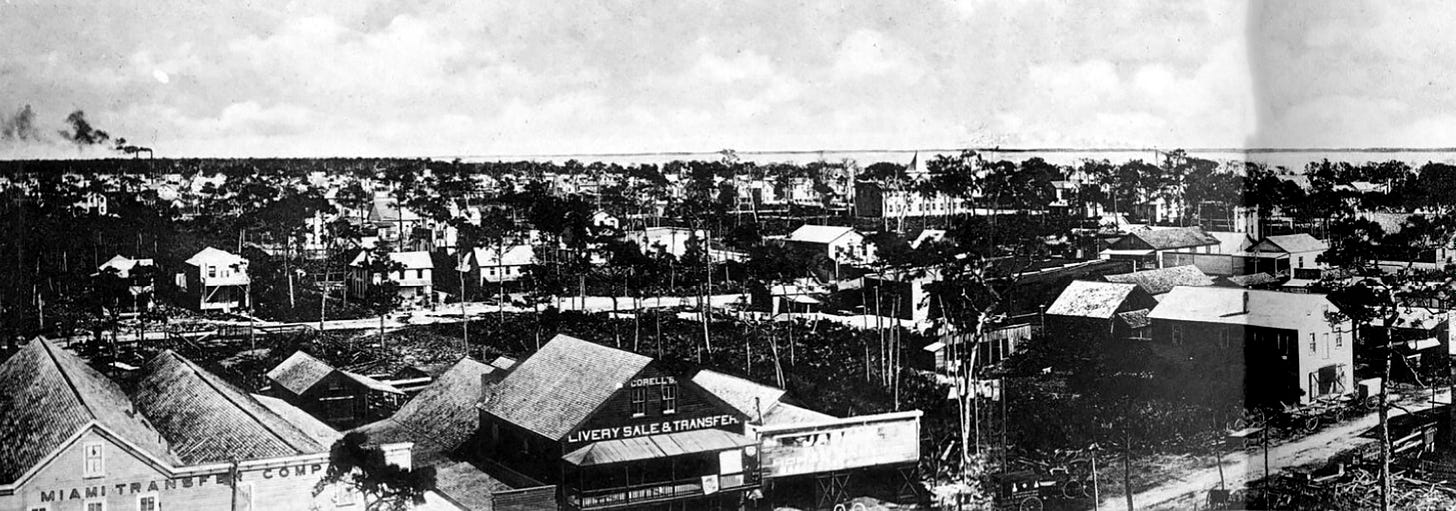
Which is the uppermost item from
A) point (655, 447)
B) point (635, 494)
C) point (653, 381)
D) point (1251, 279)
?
point (1251, 279)

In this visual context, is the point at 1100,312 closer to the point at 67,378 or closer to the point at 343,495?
the point at 343,495

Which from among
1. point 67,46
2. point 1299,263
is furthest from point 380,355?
point 1299,263

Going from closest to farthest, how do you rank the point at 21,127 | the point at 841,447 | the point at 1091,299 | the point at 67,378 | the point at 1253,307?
the point at 21,127 → the point at 67,378 → the point at 841,447 → the point at 1091,299 → the point at 1253,307

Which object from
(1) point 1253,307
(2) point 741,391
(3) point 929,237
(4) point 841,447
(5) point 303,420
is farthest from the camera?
(1) point 1253,307

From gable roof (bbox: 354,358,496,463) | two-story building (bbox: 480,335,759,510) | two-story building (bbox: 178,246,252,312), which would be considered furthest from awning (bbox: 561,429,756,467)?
two-story building (bbox: 178,246,252,312)

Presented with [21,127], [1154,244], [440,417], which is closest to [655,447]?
A: [440,417]

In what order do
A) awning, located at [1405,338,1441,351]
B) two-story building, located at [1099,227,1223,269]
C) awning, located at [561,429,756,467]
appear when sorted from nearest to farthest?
awning, located at [561,429,756,467], two-story building, located at [1099,227,1223,269], awning, located at [1405,338,1441,351]

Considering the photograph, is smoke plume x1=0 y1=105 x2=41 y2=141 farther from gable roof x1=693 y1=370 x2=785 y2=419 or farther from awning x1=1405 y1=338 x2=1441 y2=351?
awning x1=1405 y1=338 x2=1441 y2=351
